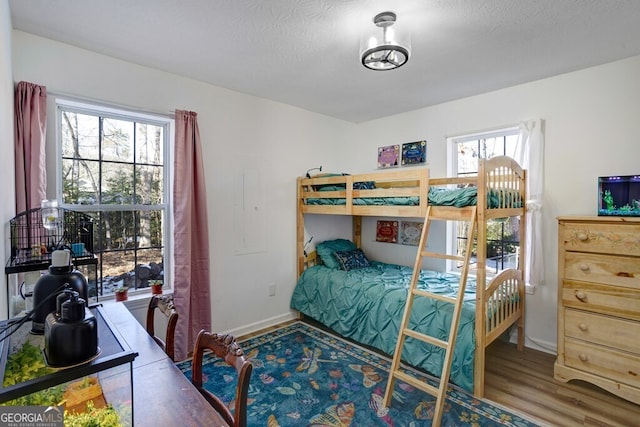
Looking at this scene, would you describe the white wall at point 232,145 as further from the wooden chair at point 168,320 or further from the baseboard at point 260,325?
the wooden chair at point 168,320

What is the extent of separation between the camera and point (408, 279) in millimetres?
3145

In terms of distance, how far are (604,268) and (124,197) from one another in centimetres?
362

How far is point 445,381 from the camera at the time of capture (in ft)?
6.41

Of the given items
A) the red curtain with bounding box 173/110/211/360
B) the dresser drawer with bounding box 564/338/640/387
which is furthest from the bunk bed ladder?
the red curtain with bounding box 173/110/211/360

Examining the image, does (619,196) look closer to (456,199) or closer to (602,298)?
(602,298)

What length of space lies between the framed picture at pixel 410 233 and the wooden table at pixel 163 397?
2958 millimetres

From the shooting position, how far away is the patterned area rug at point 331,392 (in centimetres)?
197

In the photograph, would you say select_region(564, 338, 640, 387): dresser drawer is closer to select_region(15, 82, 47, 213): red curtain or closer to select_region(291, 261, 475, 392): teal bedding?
select_region(291, 261, 475, 392): teal bedding

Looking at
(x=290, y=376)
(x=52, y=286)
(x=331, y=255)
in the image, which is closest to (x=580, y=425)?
(x=290, y=376)

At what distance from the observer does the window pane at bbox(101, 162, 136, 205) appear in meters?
2.55

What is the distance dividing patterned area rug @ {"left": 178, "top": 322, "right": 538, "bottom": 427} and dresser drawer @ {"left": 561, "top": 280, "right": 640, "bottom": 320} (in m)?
0.92

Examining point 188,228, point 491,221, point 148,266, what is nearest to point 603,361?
point 491,221

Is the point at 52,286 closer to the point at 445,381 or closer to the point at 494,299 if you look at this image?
the point at 445,381

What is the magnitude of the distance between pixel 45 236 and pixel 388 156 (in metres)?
3.31
